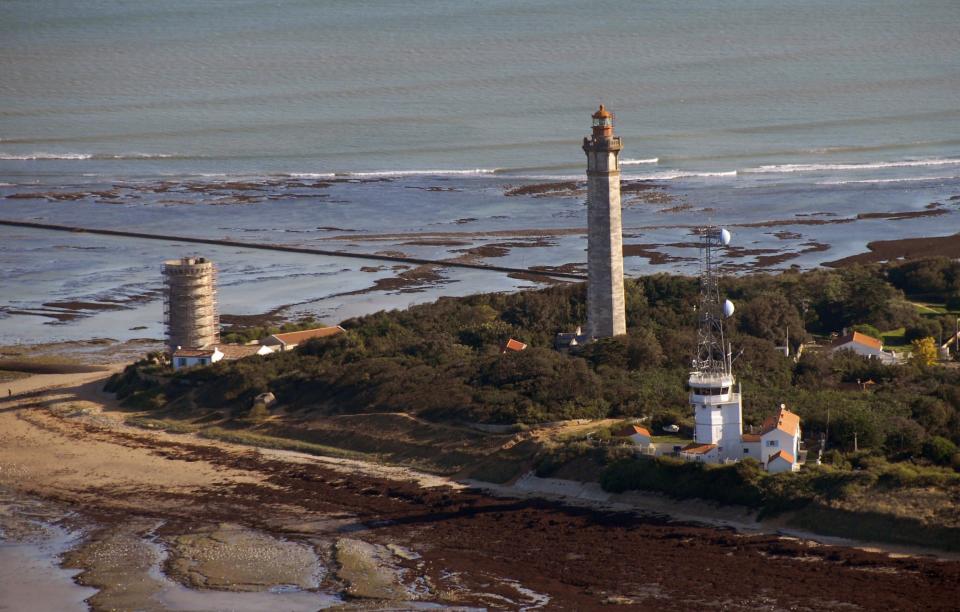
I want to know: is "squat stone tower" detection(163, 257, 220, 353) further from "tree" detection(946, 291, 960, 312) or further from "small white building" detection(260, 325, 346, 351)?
"tree" detection(946, 291, 960, 312)

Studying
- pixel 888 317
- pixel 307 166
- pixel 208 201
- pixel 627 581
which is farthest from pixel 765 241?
pixel 627 581

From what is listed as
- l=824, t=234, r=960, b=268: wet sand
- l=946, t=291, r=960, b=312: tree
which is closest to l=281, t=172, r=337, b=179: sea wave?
l=824, t=234, r=960, b=268: wet sand

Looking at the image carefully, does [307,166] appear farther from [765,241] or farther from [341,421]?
[341,421]

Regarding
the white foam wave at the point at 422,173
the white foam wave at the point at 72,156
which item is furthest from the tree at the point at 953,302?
the white foam wave at the point at 72,156

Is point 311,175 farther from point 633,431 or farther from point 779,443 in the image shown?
point 779,443

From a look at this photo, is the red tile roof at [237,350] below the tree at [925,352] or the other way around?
below

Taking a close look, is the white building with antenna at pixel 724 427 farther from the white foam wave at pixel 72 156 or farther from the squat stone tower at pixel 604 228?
the white foam wave at pixel 72 156
